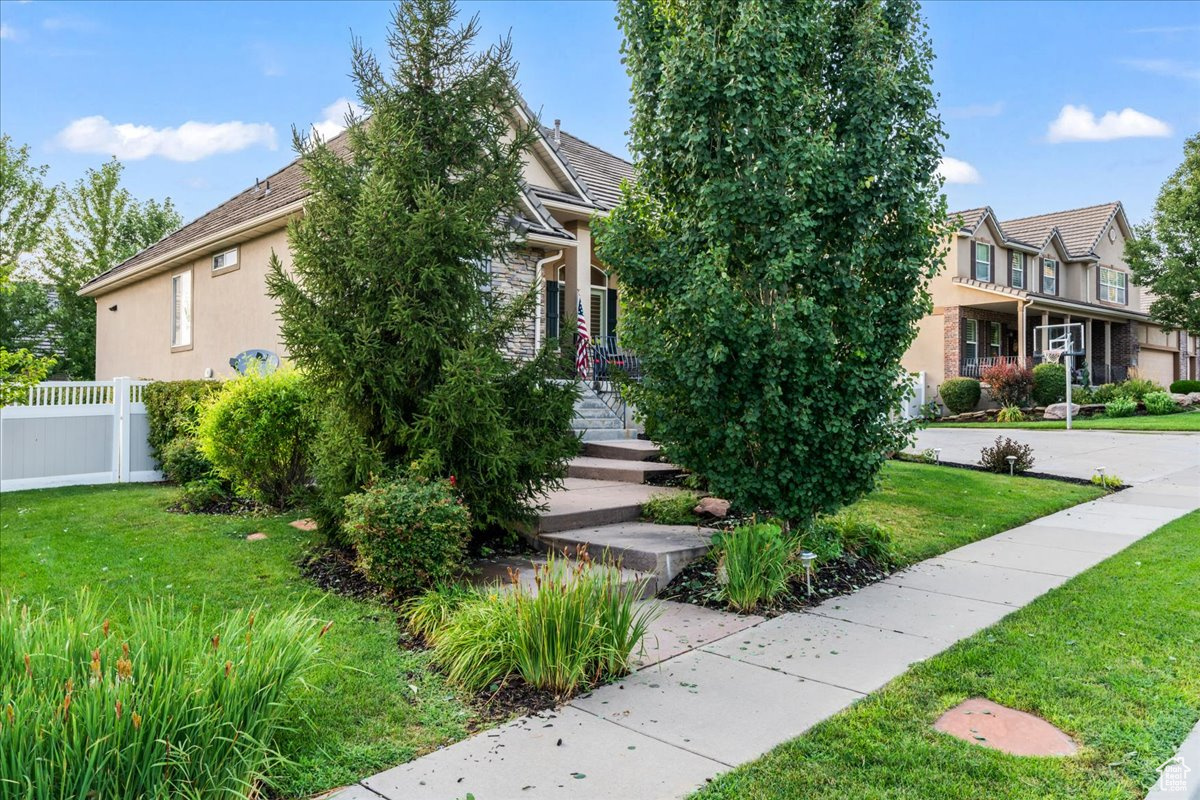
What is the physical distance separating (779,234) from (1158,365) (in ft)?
131

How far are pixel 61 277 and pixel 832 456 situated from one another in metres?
31.1

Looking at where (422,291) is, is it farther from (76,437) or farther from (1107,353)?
(1107,353)

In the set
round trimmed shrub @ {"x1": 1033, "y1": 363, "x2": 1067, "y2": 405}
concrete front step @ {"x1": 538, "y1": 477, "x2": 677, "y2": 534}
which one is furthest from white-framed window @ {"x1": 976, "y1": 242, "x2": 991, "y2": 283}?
concrete front step @ {"x1": 538, "y1": 477, "x2": 677, "y2": 534}

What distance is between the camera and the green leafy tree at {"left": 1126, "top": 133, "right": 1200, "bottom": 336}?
28.1 metres

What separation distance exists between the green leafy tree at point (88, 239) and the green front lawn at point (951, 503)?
27417 millimetres

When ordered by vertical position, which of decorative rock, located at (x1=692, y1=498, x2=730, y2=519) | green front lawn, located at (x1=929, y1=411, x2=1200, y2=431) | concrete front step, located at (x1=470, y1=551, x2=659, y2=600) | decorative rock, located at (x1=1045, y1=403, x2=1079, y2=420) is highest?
decorative rock, located at (x1=1045, y1=403, x2=1079, y2=420)

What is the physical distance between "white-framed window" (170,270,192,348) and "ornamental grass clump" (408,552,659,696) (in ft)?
46.1

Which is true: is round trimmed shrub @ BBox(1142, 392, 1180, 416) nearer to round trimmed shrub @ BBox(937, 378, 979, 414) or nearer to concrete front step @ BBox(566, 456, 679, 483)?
round trimmed shrub @ BBox(937, 378, 979, 414)

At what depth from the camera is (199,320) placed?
15.0 meters

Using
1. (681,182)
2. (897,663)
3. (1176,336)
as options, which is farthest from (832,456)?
(1176,336)

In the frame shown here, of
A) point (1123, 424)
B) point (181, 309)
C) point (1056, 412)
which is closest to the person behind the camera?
point (181, 309)

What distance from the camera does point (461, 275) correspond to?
6.04m

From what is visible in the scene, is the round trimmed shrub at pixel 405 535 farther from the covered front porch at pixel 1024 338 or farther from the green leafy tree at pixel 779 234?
the covered front porch at pixel 1024 338

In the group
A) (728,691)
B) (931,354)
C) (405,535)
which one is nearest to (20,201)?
(405,535)
